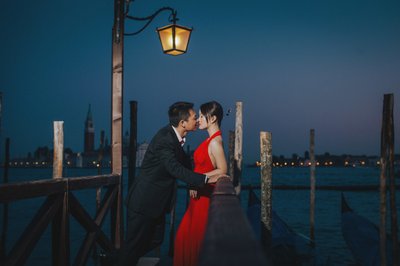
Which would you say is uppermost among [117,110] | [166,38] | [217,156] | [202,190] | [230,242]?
[166,38]

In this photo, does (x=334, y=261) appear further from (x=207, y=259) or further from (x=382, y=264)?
(x=207, y=259)

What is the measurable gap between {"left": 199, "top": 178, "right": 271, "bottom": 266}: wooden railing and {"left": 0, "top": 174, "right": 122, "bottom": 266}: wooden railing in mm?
1479

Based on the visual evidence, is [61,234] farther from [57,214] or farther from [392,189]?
[392,189]

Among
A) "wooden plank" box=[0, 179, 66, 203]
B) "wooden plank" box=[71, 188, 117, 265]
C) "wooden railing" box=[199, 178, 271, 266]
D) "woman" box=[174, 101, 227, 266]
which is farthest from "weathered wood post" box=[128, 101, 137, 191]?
"wooden railing" box=[199, 178, 271, 266]

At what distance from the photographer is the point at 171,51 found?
516cm

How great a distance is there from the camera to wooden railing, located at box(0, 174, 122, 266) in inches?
94.0

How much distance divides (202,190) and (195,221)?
0.27m

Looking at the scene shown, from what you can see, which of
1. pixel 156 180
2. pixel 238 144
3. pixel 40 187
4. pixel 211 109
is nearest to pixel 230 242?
pixel 40 187

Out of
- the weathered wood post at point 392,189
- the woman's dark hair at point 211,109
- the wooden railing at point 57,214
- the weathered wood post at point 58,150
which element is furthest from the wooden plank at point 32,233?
the weathered wood post at point 392,189

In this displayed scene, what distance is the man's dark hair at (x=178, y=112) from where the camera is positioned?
322 centimetres

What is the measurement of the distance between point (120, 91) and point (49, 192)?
209 cm

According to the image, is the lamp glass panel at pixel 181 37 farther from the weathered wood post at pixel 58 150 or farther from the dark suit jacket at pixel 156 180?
the dark suit jacket at pixel 156 180

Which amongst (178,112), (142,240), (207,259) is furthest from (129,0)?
(207,259)

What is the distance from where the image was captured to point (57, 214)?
2.96 metres
